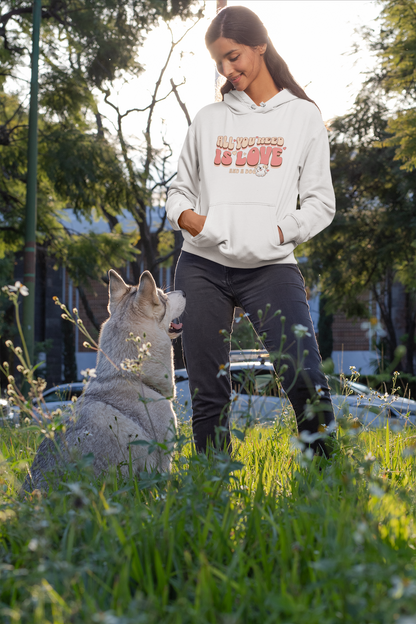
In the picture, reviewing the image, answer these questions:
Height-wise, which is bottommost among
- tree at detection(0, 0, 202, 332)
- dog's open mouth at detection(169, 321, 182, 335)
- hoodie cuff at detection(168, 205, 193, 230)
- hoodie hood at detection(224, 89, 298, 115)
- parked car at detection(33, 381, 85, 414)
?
parked car at detection(33, 381, 85, 414)

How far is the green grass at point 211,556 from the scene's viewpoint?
1.26 metres

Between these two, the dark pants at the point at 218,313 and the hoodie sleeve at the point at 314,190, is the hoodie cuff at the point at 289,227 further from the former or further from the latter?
the dark pants at the point at 218,313

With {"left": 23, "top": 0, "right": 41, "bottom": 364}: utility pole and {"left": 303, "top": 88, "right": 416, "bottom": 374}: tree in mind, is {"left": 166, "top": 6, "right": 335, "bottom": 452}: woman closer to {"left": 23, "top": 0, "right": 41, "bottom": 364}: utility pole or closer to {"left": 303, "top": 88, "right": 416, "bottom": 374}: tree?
{"left": 23, "top": 0, "right": 41, "bottom": 364}: utility pole

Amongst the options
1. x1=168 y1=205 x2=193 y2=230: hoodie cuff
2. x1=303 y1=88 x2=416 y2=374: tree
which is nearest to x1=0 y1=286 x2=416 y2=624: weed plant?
x1=168 y1=205 x2=193 y2=230: hoodie cuff

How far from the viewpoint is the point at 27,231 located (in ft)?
38.0

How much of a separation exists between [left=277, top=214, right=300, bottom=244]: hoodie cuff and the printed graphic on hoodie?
1.01 feet

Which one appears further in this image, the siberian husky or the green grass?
the siberian husky

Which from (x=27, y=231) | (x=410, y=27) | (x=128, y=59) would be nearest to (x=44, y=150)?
(x=27, y=231)

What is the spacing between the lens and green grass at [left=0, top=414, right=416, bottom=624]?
1.26 meters

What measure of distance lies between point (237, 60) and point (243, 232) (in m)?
1.03

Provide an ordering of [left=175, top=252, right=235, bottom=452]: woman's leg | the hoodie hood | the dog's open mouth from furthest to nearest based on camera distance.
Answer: the dog's open mouth
the hoodie hood
[left=175, top=252, right=235, bottom=452]: woman's leg

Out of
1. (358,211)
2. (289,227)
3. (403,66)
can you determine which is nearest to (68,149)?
(403,66)

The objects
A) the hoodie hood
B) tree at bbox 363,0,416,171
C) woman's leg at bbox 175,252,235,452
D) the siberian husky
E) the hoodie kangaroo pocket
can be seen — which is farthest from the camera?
tree at bbox 363,0,416,171

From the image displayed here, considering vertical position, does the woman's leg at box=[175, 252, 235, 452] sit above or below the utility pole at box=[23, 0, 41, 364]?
below
